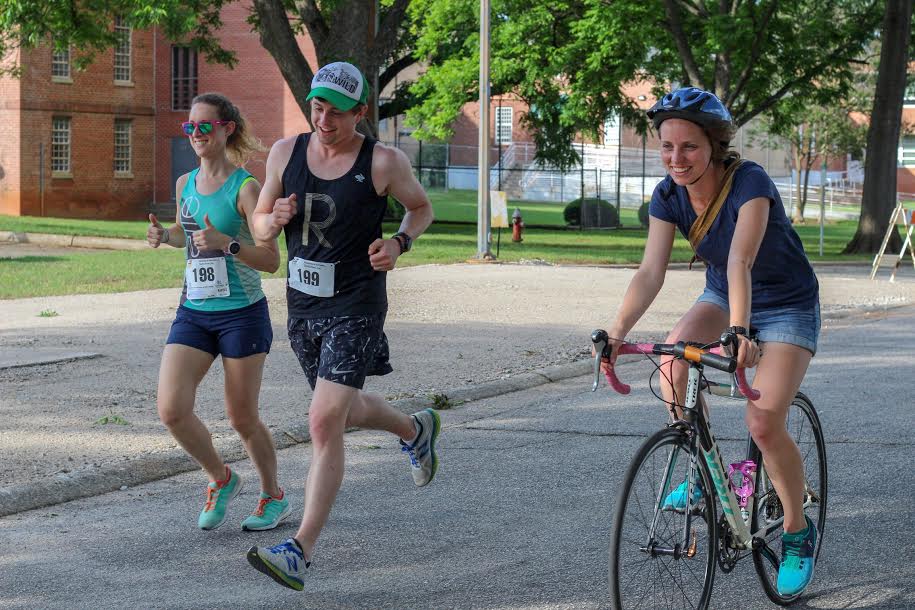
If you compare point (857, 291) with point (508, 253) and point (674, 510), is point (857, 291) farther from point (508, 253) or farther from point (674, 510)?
point (674, 510)

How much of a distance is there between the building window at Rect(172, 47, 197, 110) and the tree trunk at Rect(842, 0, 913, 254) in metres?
29.8

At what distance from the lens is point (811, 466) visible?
17.7 ft

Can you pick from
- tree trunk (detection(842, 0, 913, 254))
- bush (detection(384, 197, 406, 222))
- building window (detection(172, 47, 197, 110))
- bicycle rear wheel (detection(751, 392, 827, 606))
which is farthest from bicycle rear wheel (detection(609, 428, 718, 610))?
building window (detection(172, 47, 197, 110))

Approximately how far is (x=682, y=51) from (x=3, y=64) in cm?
2622

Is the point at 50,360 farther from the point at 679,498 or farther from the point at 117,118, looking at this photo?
the point at 117,118

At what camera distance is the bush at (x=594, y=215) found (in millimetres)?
43688

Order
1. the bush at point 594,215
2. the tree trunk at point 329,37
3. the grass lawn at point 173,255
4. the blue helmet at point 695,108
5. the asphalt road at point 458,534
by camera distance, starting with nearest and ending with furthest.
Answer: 1. the blue helmet at point 695,108
2. the asphalt road at point 458,534
3. the grass lawn at point 173,255
4. the tree trunk at point 329,37
5. the bush at point 594,215

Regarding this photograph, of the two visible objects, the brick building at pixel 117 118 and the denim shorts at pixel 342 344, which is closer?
the denim shorts at pixel 342 344

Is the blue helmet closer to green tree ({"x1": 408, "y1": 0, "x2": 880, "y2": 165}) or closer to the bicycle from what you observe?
the bicycle

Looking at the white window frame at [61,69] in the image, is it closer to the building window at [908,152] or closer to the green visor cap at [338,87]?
the green visor cap at [338,87]

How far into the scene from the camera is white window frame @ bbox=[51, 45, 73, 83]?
155 feet

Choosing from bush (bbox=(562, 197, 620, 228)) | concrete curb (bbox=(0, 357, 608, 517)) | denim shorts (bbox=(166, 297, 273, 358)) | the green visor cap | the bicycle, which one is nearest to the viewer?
the bicycle

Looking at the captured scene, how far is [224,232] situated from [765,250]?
7.96ft

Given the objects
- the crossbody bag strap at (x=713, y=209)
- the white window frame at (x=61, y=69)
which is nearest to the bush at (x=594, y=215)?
the white window frame at (x=61, y=69)
